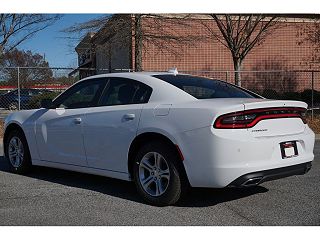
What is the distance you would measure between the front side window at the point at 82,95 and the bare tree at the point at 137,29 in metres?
8.26

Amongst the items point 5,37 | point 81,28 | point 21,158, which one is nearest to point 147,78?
point 21,158

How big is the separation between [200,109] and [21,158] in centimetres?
346

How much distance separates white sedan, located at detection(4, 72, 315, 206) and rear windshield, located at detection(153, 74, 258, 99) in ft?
0.05

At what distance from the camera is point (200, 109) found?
4566 mm

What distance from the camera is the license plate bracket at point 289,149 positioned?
4711 mm

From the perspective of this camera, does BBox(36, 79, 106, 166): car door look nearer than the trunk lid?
No

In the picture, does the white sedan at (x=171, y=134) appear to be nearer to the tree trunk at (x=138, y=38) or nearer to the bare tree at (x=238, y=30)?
the tree trunk at (x=138, y=38)

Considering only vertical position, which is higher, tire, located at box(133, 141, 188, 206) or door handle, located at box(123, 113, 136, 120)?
door handle, located at box(123, 113, 136, 120)

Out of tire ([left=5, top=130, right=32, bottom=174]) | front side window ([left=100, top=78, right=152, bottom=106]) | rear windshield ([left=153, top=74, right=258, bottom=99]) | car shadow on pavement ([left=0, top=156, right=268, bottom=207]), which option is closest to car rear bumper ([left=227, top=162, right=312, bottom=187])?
car shadow on pavement ([left=0, top=156, right=268, bottom=207])

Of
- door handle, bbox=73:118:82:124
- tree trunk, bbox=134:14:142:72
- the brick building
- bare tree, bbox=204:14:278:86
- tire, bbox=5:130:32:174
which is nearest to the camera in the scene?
door handle, bbox=73:118:82:124

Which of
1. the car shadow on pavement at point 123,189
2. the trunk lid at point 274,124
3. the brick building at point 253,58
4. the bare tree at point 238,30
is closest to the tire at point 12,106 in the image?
the brick building at point 253,58

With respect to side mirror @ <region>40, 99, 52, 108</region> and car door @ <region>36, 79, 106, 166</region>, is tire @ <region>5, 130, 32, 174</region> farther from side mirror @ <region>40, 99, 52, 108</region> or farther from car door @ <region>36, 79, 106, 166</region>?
side mirror @ <region>40, 99, 52, 108</region>

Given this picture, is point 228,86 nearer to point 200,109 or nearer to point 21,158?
point 200,109

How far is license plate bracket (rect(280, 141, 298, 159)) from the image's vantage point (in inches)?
185
